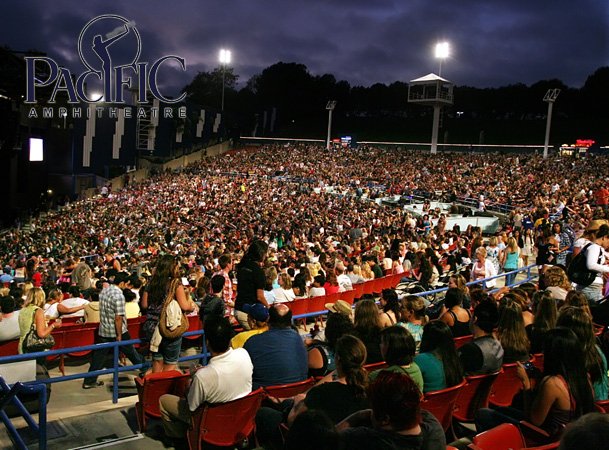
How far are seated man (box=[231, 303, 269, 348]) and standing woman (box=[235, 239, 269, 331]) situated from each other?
3.08ft

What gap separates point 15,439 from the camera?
3.46 m

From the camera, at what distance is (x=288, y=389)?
389cm

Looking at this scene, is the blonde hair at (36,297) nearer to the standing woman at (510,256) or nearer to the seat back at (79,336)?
the seat back at (79,336)

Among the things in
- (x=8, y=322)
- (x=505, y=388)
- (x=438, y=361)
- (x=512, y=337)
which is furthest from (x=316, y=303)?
(x=438, y=361)

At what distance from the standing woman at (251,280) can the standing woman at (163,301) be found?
75cm

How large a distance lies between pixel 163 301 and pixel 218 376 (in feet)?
4.89

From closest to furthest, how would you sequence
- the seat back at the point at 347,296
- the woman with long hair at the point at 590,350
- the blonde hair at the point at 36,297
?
the woman with long hair at the point at 590,350 → the blonde hair at the point at 36,297 → the seat back at the point at 347,296

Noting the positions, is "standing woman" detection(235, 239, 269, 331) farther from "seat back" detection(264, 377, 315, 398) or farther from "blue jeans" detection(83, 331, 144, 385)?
"seat back" detection(264, 377, 315, 398)

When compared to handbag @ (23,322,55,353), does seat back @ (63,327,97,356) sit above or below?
below

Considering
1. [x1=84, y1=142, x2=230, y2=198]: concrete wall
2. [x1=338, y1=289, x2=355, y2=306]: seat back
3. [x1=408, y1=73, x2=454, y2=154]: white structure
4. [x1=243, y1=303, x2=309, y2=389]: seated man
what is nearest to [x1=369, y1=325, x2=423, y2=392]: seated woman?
[x1=243, y1=303, x2=309, y2=389]: seated man

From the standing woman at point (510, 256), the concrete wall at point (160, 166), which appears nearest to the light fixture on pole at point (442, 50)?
the concrete wall at point (160, 166)

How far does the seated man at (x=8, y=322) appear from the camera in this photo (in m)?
5.50

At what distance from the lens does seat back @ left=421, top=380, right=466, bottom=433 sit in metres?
3.55

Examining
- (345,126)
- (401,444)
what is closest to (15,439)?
(401,444)
